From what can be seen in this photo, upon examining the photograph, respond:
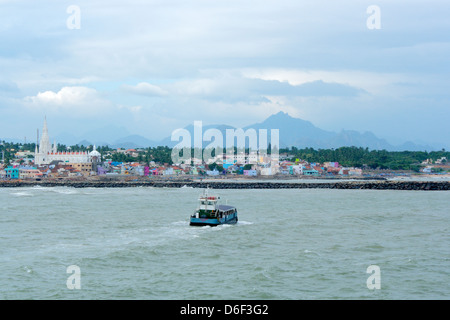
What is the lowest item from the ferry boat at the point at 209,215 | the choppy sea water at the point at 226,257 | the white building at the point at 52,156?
the choppy sea water at the point at 226,257

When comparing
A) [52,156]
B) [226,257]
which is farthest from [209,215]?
[52,156]

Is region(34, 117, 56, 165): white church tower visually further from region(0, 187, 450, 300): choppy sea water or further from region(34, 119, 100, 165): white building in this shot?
region(0, 187, 450, 300): choppy sea water

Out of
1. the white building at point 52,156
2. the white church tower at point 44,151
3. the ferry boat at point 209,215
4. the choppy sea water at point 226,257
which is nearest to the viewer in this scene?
the choppy sea water at point 226,257

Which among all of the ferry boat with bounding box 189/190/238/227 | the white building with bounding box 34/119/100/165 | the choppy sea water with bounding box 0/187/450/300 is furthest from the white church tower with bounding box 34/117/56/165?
the ferry boat with bounding box 189/190/238/227

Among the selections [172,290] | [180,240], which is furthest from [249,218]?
[172,290]

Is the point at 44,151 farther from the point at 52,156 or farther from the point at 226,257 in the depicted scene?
the point at 226,257

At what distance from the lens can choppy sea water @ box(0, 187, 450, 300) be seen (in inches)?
812

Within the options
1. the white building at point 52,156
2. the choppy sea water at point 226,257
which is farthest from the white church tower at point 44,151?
the choppy sea water at point 226,257

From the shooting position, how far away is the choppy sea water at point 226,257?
20.6m

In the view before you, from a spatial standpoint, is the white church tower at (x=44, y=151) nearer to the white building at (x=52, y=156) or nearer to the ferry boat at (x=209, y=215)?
the white building at (x=52, y=156)
